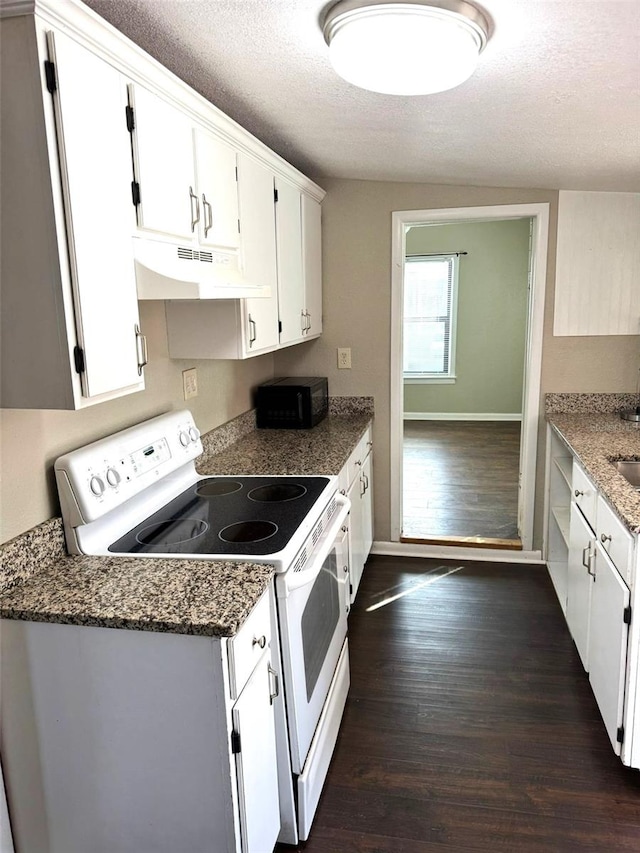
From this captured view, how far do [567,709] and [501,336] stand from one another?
5285 millimetres

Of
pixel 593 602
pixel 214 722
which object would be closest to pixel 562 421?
pixel 593 602

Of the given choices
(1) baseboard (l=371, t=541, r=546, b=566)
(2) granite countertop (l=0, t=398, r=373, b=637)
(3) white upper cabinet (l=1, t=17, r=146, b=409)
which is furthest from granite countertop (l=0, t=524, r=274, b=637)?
(1) baseboard (l=371, t=541, r=546, b=566)

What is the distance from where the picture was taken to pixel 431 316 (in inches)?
287

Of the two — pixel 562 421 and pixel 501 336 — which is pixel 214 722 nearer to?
pixel 562 421

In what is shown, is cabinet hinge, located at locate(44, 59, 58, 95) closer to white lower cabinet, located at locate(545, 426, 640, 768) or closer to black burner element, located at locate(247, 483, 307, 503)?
black burner element, located at locate(247, 483, 307, 503)

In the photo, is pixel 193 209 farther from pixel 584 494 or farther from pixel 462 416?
pixel 462 416

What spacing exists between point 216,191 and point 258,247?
1.40 feet

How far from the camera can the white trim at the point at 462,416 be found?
23.9 feet

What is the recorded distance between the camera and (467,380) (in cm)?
729

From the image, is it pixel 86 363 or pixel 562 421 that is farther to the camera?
pixel 562 421

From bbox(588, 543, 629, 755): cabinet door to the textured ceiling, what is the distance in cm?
144

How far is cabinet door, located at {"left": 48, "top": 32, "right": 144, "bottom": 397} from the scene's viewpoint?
4.10 feet

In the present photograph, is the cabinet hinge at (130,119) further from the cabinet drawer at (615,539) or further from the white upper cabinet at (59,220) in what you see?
the cabinet drawer at (615,539)

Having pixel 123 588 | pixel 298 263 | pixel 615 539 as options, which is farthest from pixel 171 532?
pixel 298 263
